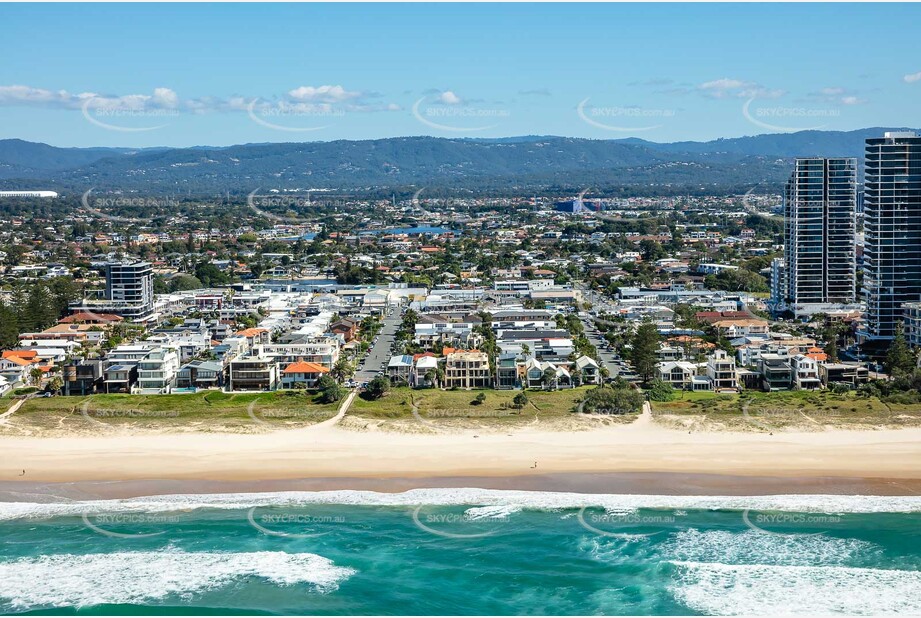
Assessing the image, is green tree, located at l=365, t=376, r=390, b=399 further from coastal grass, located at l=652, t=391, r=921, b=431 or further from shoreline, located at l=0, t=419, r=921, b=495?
coastal grass, located at l=652, t=391, r=921, b=431

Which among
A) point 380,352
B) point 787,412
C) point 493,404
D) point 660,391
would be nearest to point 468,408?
point 493,404

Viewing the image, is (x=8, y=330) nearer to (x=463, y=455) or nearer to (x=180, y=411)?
(x=180, y=411)

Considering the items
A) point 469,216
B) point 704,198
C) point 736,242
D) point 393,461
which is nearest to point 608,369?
point 393,461

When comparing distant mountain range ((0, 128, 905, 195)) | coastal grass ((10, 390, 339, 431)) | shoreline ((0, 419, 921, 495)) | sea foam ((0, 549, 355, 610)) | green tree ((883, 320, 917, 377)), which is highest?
distant mountain range ((0, 128, 905, 195))

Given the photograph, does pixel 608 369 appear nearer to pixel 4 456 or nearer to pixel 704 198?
pixel 4 456

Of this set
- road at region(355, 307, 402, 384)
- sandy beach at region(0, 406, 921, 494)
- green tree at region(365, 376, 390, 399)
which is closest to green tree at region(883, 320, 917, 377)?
sandy beach at region(0, 406, 921, 494)

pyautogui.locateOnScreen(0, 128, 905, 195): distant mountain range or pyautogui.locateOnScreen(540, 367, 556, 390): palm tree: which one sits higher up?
pyautogui.locateOnScreen(0, 128, 905, 195): distant mountain range

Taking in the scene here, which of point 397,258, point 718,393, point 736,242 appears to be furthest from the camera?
point 736,242
